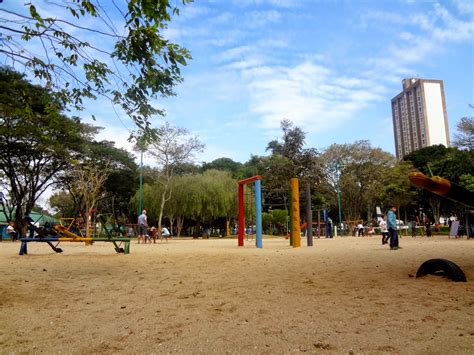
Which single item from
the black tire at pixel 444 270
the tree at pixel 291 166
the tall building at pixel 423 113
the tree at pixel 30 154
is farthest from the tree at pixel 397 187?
the black tire at pixel 444 270

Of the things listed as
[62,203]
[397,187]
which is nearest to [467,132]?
[397,187]

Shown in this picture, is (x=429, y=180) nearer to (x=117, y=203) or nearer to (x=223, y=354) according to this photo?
(x=223, y=354)

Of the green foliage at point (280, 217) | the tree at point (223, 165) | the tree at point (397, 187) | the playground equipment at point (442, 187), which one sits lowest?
the playground equipment at point (442, 187)

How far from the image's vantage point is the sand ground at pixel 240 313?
3318mm

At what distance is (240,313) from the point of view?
438 centimetres

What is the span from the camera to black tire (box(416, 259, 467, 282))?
5.99 metres

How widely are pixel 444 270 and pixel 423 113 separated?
64911 mm

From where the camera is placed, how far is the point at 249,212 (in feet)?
131

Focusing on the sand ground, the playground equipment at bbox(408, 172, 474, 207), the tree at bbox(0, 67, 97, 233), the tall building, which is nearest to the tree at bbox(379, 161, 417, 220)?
the tall building

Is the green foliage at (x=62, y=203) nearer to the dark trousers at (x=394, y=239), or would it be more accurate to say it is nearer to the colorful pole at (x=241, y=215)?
the colorful pole at (x=241, y=215)

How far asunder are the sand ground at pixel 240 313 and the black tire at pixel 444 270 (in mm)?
236

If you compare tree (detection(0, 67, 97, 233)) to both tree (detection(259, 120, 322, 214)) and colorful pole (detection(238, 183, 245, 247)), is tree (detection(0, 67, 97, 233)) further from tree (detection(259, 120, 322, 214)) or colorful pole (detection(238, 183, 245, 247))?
tree (detection(259, 120, 322, 214))

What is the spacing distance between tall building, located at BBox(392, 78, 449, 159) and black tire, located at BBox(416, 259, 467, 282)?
62744 mm

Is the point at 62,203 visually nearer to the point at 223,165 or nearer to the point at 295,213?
the point at 223,165
